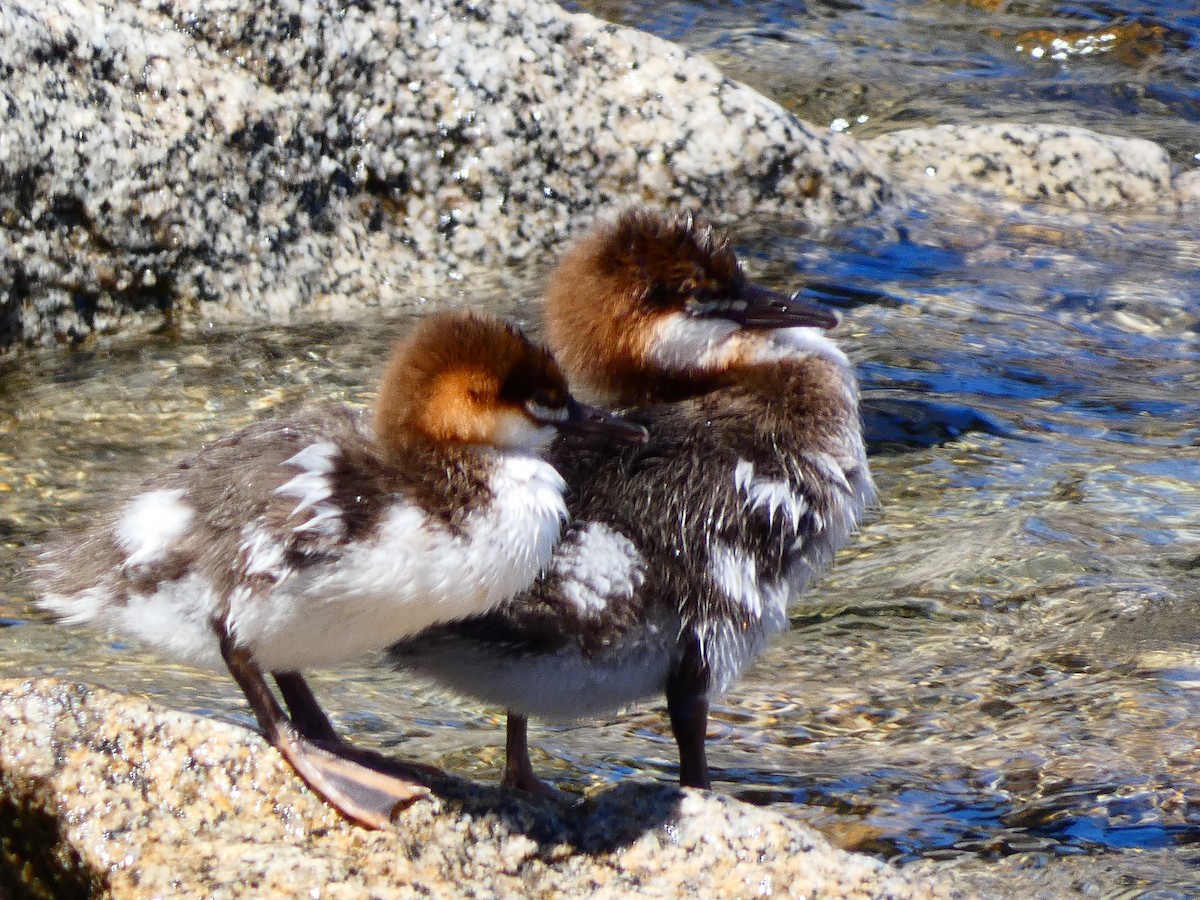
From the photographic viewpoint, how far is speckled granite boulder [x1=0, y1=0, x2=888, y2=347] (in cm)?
707

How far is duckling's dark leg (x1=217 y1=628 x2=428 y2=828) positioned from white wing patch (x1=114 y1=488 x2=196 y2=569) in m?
0.25

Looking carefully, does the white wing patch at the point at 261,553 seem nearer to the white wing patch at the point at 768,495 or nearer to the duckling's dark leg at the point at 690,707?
the duckling's dark leg at the point at 690,707

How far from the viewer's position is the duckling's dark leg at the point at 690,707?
162 inches

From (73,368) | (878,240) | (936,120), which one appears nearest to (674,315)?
(73,368)

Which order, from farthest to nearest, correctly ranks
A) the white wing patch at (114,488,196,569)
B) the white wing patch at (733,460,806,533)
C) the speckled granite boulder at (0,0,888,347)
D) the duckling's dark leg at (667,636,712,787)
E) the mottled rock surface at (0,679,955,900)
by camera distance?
1. the speckled granite boulder at (0,0,888,347)
2. the white wing patch at (733,460,806,533)
3. the duckling's dark leg at (667,636,712,787)
4. the white wing patch at (114,488,196,569)
5. the mottled rock surface at (0,679,955,900)

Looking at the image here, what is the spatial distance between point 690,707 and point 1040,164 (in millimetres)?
6785

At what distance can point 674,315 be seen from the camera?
464 centimetres

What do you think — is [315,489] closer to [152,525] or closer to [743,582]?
[152,525]

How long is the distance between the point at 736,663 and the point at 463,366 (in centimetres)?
110

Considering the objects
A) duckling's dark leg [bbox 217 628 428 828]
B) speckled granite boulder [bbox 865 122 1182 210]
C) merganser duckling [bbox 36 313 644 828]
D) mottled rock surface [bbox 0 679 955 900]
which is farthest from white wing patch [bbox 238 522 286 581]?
speckled granite boulder [bbox 865 122 1182 210]

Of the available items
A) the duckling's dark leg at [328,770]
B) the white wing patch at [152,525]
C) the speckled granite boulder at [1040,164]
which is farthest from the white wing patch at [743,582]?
the speckled granite boulder at [1040,164]

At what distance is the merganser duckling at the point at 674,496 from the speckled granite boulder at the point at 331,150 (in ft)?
9.95

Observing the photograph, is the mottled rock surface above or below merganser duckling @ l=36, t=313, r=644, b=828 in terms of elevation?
below

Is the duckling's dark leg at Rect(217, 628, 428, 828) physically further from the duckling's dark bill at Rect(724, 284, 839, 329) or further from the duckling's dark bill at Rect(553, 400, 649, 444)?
the duckling's dark bill at Rect(724, 284, 839, 329)
